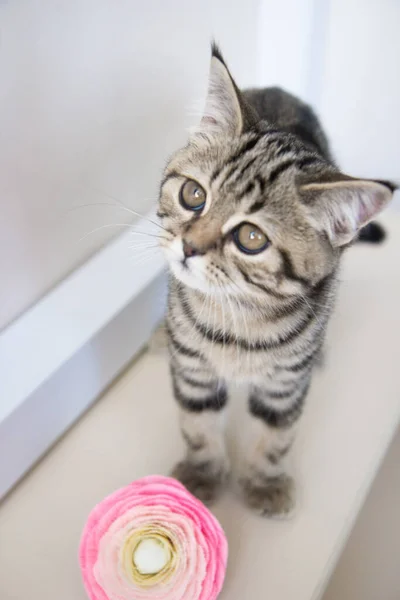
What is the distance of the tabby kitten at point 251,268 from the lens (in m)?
0.63

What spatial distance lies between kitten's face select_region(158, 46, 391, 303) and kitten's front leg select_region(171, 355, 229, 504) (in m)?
0.23

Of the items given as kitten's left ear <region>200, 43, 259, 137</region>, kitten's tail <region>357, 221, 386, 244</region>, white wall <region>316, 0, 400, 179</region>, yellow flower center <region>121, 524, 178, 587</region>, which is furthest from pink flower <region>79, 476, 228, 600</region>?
white wall <region>316, 0, 400, 179</region>

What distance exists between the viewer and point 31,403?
86cm

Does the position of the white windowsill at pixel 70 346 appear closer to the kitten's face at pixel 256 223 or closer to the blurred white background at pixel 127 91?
the blurred white background at pixel 127 91

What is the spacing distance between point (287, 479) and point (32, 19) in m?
0.72

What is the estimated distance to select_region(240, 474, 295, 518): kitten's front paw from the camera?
0.85 m

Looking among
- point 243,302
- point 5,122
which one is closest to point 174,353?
point 243,302

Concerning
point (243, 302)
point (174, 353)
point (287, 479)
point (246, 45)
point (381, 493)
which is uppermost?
point (246, 45)

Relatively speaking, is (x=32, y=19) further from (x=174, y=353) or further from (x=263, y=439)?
(x=263, y=439)

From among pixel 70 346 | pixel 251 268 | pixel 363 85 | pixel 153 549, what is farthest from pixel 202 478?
pixel 363 85

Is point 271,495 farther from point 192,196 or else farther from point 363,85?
point 363,85

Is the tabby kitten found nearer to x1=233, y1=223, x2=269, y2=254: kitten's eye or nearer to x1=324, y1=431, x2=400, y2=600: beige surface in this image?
x1=233, y1=223, x2=269, y2=254: kitten's eye

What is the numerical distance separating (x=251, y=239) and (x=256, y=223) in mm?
17

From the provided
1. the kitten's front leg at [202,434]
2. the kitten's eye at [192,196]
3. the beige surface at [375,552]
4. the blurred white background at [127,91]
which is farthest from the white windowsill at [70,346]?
the beige surface at [375,552]
